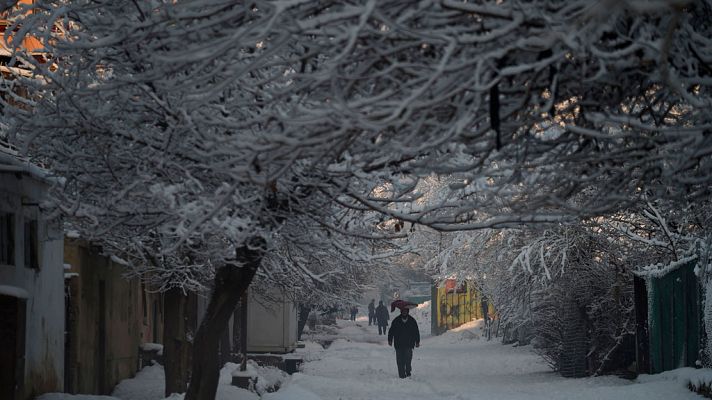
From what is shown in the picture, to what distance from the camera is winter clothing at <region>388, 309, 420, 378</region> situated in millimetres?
23891

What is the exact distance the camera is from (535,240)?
22.9 meters

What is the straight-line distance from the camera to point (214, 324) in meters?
11.8

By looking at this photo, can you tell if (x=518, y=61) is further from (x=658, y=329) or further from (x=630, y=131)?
(x=658, y=329)

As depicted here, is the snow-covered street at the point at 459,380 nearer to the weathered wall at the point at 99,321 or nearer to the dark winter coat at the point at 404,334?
the dark winter coat at the point at 404,334

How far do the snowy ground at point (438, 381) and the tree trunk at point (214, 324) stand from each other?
2987 millimetres

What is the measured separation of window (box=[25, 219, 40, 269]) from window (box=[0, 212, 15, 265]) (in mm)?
816

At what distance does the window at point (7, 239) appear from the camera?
13686 millimetres

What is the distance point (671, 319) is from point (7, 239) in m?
9.34

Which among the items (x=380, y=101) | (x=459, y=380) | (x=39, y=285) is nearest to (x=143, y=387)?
(x=459, y=380)

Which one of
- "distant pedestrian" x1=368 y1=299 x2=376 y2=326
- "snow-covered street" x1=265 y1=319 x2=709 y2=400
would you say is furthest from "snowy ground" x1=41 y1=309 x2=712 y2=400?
"distant pedestrian" x1=368 y1=299 x2=376 y2=326

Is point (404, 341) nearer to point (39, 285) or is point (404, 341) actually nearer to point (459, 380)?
point (459, 380)

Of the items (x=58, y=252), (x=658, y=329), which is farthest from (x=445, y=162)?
(x=658, y=329)

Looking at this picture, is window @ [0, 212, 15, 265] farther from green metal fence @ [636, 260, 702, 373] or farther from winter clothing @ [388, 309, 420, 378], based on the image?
winter clothing @ [388, 309, 420, 378]

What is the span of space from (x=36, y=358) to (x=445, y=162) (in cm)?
860
